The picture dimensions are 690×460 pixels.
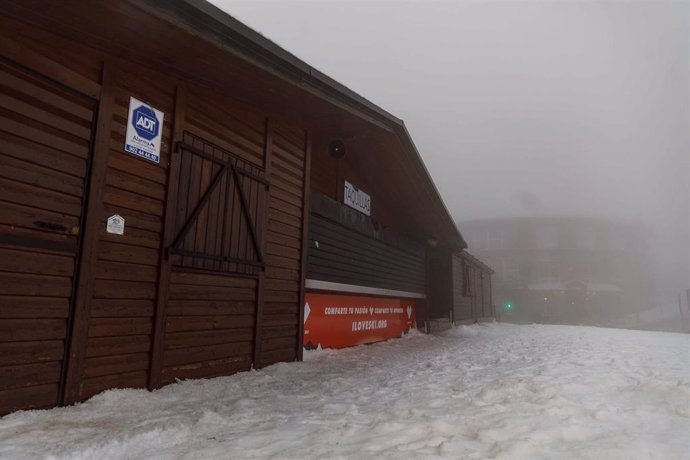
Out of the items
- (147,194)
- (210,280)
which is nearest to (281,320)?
(210,280)

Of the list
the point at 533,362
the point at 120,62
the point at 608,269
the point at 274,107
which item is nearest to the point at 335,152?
the point at 274,107

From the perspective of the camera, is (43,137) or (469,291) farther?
(469,291)

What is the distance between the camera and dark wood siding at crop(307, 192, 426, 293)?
8031mm

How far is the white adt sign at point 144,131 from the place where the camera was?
443cm

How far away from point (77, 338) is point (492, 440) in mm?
3627

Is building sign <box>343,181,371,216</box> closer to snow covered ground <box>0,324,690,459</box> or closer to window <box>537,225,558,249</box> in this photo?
snow covered ground <box>0,324,690,459</box>

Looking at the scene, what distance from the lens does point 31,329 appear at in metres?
3.49

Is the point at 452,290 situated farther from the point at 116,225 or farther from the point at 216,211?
the point at 116,225

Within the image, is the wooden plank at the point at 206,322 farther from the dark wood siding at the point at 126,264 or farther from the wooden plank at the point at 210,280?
the wooden plank at the point at 210,280

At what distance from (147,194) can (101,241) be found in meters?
0.75

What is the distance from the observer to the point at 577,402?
143 inches

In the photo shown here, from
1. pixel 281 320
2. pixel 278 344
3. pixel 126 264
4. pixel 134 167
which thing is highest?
pixel 134 167

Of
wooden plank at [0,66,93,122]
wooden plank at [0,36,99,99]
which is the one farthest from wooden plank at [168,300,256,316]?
wooden plank at [0,36,99,99]

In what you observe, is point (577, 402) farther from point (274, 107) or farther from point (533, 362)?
point (274, 107)
